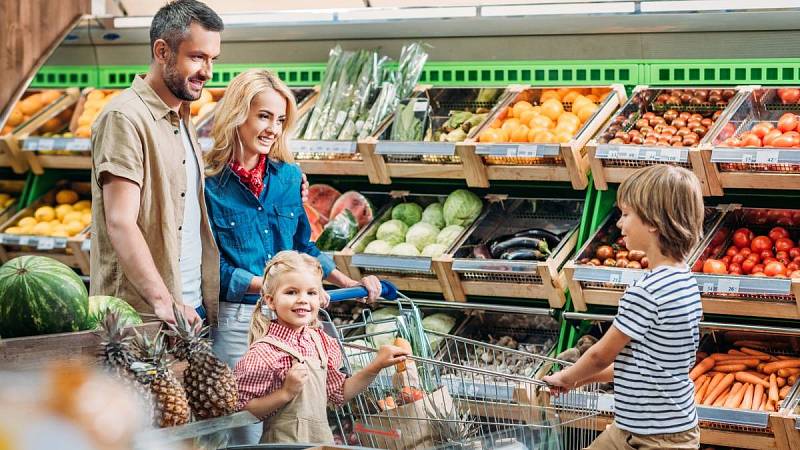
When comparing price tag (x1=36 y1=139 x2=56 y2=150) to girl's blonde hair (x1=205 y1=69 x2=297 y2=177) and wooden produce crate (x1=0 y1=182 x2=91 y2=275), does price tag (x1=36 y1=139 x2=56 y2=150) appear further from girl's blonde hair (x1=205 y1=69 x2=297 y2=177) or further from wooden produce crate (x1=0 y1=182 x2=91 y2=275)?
girl's blonde hair (x1=205 y1=69 x2=297 y2=177)

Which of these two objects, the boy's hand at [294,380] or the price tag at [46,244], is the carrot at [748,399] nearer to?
the boy's hand at [294,380]

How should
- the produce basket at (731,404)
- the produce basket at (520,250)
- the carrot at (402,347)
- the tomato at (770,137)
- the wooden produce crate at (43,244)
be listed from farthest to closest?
the wooden produce crate at (43,244) < the produce basket at (520,250) < the tomato at (770,137) < the produce basket at (731,404) < the carrot at (402,347)

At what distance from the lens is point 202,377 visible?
2.15 meters

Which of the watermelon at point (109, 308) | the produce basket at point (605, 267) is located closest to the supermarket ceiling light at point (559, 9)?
the produce basket at point (605, 267)

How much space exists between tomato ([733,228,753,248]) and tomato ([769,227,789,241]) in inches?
3.3

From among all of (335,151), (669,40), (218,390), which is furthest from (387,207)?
(218,390)

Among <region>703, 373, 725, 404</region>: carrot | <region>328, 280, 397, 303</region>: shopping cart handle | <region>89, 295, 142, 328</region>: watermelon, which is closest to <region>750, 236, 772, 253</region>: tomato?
<region>703, 373, 725, 404</region>: carrot

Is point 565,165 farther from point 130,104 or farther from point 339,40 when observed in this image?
point 130,104

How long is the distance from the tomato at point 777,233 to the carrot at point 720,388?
596mm

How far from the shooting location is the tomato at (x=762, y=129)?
4.36 meters

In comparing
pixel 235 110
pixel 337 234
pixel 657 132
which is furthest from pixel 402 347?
pixel 337 234

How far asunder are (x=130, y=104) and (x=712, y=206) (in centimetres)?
267

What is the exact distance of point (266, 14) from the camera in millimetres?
5363

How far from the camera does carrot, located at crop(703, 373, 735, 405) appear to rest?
4285 millimetres
